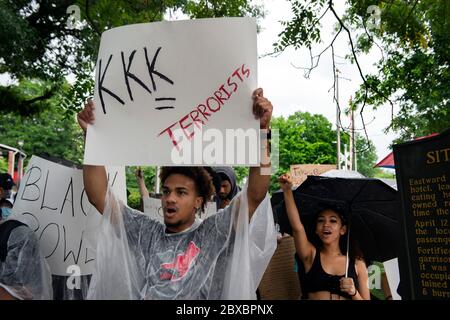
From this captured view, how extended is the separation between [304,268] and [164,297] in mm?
1386

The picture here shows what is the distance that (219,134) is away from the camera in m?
2.48

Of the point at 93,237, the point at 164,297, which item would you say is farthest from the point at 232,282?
the point at 93,237

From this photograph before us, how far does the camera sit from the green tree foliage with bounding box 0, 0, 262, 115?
4082mm

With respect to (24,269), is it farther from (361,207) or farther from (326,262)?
(361,207)

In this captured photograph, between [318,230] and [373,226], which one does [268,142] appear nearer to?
[318,230]

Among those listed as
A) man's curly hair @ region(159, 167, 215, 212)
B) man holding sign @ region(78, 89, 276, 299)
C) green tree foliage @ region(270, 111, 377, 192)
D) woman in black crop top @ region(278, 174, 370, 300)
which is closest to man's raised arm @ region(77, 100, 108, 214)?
man holding sign @ region(78, 89, 276, 299)

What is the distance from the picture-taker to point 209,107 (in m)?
2.53

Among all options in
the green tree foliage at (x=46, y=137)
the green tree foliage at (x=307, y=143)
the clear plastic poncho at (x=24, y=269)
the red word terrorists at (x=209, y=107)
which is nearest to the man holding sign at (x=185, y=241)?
the red word terrorists at (x=209, y=107)

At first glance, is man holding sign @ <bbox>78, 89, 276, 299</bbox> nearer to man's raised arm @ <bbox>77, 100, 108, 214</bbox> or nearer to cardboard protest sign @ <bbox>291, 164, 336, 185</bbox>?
man's raised arm @ <bbox>77, 100, 108, 214</bbox>

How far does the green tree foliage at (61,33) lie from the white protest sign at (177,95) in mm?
939

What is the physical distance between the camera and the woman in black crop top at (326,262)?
11.1 ft

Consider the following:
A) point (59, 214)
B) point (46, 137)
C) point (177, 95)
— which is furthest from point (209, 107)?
point (46, 137)

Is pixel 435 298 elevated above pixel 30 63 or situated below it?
below

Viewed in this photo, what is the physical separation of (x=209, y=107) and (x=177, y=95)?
17 cm
